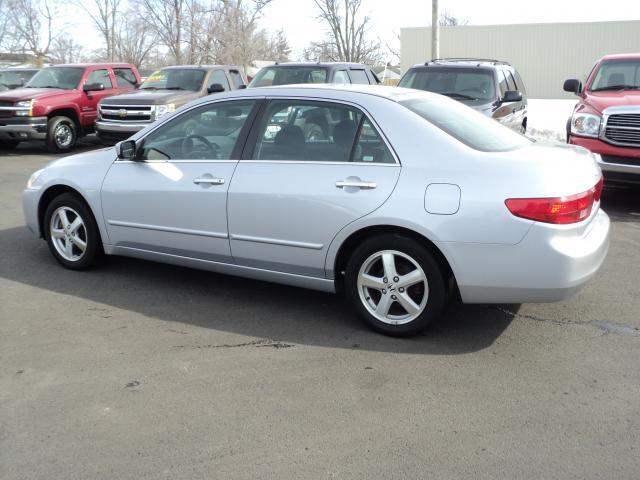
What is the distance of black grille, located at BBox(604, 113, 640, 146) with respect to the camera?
8227 millimetres

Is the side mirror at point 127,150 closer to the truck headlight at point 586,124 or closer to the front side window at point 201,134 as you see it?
the front side window at point 201,134

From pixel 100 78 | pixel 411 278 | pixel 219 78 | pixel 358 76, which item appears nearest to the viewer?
pixel 411 278

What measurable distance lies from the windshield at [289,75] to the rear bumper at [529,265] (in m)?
8.85

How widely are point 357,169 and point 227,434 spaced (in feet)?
6.39

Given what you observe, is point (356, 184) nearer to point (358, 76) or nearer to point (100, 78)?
point (358, 76)

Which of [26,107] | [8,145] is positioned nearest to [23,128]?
[26,107]

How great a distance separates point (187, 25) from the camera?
38.8m

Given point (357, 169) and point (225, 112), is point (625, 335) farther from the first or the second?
point (225, 112)

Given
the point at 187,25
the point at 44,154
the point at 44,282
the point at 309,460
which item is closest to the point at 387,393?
the point at 309,460

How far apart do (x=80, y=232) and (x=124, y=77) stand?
11.9m

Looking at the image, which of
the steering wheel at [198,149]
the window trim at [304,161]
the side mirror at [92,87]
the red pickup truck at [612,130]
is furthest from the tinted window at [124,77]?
the window trim at [304,161]

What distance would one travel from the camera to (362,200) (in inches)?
175

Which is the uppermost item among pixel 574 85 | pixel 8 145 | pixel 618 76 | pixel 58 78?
pixel 58 78

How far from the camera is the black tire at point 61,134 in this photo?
14.7 m
